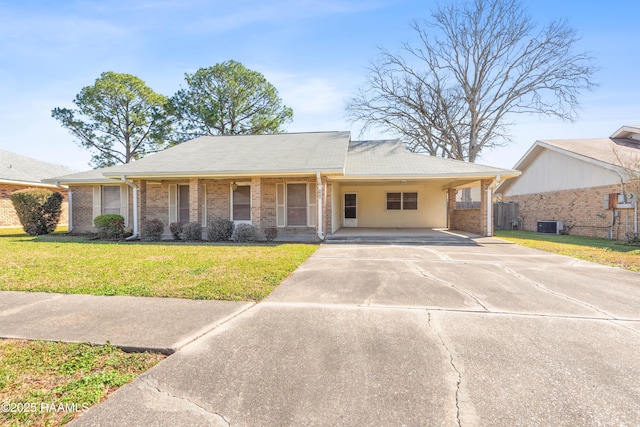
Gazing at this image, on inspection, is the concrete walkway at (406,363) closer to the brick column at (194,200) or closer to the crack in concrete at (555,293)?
the crack in concrete at (555,293)

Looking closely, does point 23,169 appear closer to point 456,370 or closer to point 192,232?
point 192,232

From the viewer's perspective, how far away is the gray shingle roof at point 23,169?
1831cm

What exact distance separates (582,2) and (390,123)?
58.1ft

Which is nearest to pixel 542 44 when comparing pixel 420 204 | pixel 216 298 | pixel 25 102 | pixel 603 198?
pixel 603 198

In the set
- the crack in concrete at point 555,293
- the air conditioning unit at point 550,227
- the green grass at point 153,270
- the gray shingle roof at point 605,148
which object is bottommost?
the crack in concrete at point 555,293

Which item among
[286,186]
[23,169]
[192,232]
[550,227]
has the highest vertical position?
[23,169]

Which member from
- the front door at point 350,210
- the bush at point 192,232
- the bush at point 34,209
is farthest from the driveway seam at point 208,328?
the bush at point 34,209

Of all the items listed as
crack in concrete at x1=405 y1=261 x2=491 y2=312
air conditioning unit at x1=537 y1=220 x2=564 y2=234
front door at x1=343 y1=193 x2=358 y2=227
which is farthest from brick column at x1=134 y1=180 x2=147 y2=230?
air conditioning unit at x1=537 y1=220 x2=564 y2=234

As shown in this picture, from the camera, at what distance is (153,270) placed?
6555 millimetres

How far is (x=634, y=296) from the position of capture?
4.88m

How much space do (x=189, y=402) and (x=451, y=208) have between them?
1637 cm

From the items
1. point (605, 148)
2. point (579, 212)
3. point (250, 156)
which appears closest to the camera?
point (250, 156)

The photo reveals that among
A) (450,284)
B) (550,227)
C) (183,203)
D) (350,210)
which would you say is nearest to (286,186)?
(183,203)

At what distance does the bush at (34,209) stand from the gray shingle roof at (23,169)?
16.2 ft
